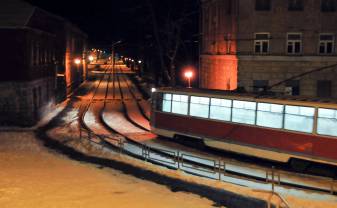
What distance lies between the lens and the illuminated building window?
3469cm

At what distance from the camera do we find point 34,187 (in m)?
17.4

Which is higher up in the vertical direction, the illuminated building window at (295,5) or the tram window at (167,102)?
the illuminated building window at (295,5)

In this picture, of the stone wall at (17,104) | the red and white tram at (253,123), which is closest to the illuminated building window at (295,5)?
the red and white tram at (253,123)

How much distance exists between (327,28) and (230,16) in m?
7.16

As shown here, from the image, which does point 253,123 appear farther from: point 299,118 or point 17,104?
point 17,104

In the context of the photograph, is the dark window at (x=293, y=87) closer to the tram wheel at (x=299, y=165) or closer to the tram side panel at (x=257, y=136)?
the tram side panel at (x=257, y=136)

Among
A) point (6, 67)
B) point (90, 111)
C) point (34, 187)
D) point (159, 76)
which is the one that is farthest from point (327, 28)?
point (159, 76)

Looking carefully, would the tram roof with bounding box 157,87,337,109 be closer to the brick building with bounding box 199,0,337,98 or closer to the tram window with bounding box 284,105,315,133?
the tram window with bounding box 284,105,315,133

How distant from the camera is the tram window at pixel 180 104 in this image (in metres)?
25.1

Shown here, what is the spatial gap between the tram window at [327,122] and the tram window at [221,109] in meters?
4.62

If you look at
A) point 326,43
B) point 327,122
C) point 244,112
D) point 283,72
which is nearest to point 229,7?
point 283,72

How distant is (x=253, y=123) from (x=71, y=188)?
8616mm

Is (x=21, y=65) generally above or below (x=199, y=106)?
above

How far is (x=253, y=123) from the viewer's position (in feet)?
70.7
